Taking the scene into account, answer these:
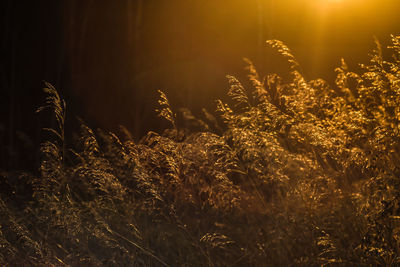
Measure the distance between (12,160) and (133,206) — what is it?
3.49m

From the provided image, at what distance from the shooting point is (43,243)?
12.3 feet

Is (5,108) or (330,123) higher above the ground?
(330,123)

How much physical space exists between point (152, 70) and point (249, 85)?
1.59 metres

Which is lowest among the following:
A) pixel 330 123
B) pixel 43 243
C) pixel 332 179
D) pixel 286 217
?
pixel 43 243

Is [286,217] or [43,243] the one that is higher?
[286,217]

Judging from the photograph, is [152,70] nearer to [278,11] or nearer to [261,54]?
[261,54]

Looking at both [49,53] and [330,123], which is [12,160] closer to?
[49,53]

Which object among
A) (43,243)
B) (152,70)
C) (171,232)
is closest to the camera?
(43,243)

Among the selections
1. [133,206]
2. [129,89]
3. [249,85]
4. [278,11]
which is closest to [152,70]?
[129,89]

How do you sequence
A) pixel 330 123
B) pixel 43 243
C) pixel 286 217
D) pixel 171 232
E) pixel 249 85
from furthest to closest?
1. pixel 249 85
2. pixel 171 232
3. pixel 43 243
4. pixel 330 123
5. pixel 286 217

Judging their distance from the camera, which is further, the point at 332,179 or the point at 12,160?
the point at 12,160

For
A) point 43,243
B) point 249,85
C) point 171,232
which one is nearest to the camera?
point 43,243

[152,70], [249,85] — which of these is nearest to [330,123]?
[249,85]

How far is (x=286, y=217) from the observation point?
327 cm
